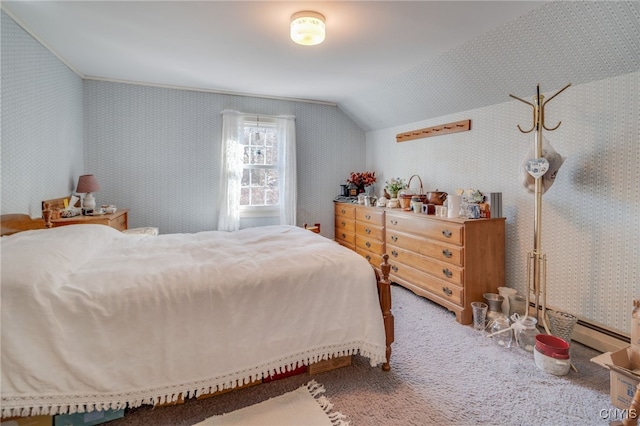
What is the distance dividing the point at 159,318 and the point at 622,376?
7.98 ft

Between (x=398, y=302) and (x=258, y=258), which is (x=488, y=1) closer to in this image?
(x=258, y=258)

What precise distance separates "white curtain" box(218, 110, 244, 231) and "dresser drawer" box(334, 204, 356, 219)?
1.53 meters

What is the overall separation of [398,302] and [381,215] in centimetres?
108

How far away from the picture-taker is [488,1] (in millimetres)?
2051

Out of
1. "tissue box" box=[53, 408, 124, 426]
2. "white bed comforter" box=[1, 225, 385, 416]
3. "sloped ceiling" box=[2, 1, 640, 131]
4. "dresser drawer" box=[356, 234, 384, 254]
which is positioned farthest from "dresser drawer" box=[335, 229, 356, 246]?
"tissue box" box=[53, 408, 124, 426]

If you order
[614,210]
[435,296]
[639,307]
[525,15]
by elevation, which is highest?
[525,15]

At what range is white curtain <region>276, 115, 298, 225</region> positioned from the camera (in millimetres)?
4504

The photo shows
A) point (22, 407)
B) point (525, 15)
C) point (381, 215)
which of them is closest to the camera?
point (22, 407)

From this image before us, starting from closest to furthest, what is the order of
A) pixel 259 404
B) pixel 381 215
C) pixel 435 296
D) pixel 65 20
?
pixel 259 404
pixel 65 20
pixel 435 296
pixel 381 215

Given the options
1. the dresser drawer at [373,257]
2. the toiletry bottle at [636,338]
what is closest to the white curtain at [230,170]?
the dresser drawer at [373,257]

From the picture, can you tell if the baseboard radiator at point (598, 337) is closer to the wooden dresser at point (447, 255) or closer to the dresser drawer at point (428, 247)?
the wooden dresser at point (447, 255)

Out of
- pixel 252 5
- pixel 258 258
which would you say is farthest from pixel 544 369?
pixel 252 5

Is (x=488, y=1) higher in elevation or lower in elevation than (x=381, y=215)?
higher

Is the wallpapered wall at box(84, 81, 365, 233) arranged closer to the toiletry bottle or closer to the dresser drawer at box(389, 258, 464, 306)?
the dresser drawer at box(389, 258, 464, 306)
